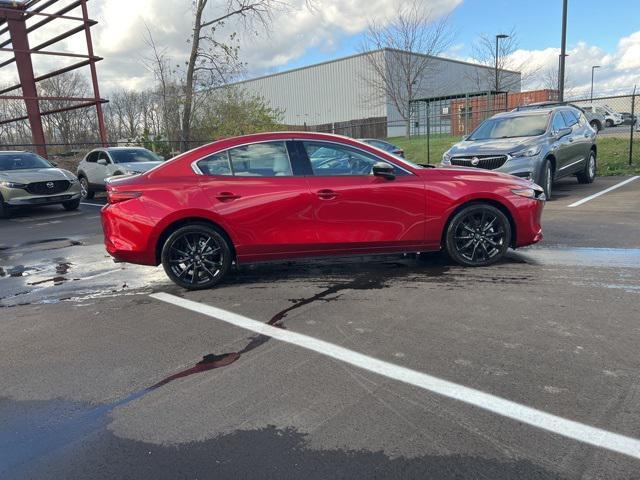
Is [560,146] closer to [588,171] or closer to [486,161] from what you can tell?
[486,161]

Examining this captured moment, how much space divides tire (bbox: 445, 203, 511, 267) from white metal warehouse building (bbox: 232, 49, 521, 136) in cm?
3939

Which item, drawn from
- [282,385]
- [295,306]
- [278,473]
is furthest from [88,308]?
[278,473]

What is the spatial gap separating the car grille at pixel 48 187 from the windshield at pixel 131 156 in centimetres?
271

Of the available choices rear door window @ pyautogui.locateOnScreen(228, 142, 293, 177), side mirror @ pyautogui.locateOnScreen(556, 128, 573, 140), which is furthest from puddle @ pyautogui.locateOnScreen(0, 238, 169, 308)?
side mirror @ pyautogui.locateOnScreen(556, 128, 573, 140)

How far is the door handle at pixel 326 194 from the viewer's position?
5.25 m

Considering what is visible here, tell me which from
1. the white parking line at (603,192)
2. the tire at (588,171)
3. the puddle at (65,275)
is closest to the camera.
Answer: the puddle at (65,275)

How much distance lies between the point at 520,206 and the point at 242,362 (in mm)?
3778

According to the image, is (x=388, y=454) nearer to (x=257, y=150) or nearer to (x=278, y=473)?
(x=278, y=473)

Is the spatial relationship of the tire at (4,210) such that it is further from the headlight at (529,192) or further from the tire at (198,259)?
the headlight at (529,192)

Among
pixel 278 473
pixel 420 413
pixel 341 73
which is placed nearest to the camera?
pixel 278 473

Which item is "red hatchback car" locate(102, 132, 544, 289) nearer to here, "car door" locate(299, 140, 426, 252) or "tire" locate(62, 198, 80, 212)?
"car door" locate(299, 140, 426, 252)

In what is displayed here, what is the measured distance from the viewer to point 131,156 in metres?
15.2

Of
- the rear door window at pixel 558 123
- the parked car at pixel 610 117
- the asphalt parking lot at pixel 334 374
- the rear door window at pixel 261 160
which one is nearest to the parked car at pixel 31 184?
the asphalt parking lot at pixel 334 374

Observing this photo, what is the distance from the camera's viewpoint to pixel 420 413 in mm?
2824
